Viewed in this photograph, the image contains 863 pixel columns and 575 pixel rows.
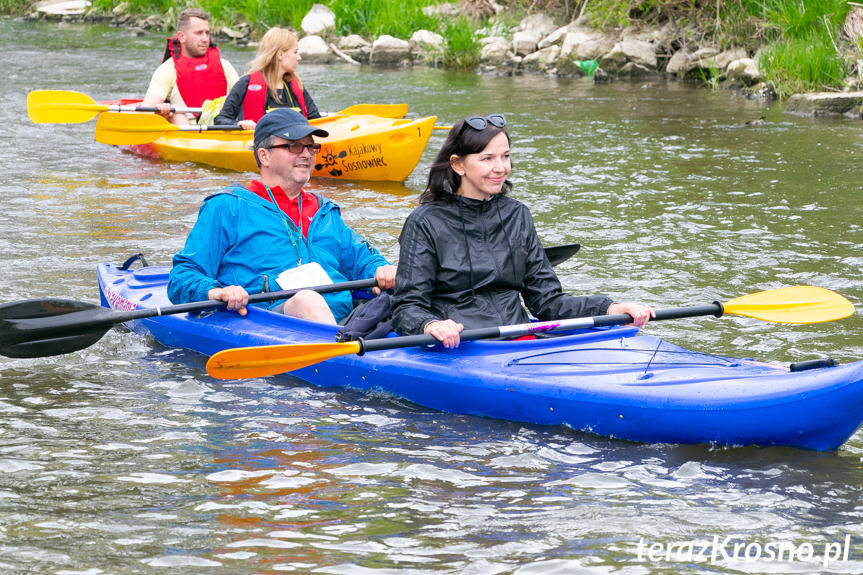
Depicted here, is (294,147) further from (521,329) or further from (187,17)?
(187,17)

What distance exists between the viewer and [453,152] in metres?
4.25

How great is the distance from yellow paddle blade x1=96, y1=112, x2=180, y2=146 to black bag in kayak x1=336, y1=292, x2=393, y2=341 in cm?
597

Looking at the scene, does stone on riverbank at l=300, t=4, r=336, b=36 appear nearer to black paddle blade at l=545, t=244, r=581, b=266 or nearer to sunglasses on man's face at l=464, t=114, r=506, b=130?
black paddle blade at l=545, t=244, r=581, b=266

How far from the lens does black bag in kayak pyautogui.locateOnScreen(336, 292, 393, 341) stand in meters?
4.53

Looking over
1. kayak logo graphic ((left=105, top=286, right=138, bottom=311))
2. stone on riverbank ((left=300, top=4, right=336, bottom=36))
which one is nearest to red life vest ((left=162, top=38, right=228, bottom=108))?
kayak logo graphic ((left=105, top=286, right=138, bottom=311))

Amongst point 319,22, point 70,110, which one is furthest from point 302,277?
point 319,22

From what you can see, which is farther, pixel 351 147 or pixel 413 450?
pixel 351 147

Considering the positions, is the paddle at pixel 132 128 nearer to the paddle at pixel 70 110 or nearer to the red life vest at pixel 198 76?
the paddle at pixel 70 110

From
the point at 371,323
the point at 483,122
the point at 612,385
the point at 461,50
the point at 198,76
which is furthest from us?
the point at 461,50

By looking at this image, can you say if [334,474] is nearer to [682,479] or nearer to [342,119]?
[682,479]

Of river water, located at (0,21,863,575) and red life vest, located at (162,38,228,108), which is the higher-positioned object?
red life vest, located at (162,38,228,108)

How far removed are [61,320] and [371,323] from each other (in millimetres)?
1354

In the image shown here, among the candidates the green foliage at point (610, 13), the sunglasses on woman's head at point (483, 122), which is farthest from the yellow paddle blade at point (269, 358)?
the green foliage at point (610, 13)

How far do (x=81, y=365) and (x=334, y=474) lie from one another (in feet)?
6.09
